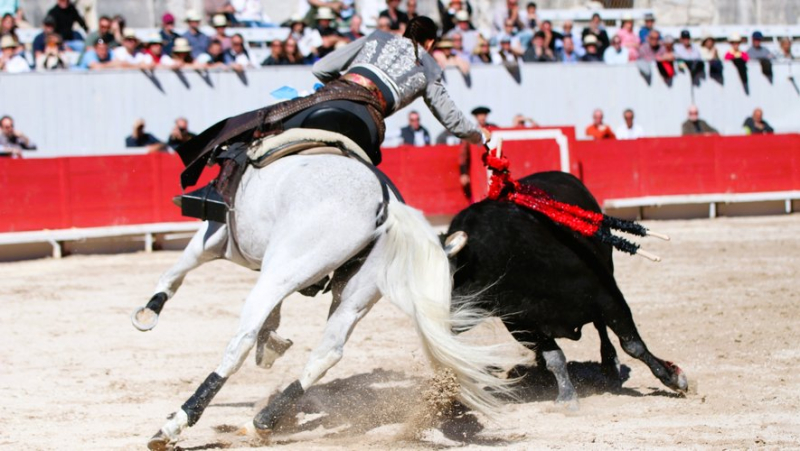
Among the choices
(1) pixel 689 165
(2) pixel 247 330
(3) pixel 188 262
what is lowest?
(1) pixel 689 165

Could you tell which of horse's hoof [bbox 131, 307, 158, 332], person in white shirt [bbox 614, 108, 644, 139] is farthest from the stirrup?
person in white shirt [bbox 614, 108, 644, 139]

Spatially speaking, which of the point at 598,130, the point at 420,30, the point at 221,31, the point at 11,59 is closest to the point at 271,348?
the point at 420,30

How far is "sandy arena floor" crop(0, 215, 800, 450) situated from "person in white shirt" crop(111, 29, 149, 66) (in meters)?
3.17

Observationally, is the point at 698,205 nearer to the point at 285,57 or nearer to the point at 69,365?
the point at 285,57

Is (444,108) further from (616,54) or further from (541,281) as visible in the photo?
(616,54)

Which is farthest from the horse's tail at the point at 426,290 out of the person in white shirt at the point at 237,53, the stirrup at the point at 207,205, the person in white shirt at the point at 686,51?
the person in white shirt at the point at 686,51

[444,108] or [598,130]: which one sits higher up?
[444,108]

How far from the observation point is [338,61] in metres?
5.02

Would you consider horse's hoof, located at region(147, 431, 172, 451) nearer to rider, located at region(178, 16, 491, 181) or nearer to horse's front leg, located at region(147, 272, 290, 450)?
horse's front leg, located at region(147, 272, 290, 450)

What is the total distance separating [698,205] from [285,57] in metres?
5.54

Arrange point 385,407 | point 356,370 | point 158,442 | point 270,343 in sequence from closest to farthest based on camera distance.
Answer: point 158,442, point 270,343, point 385,407, point 356,370

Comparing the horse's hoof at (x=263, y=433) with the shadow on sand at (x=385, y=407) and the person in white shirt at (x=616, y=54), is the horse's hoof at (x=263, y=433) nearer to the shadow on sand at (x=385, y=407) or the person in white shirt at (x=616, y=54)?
the shadow on sand at (x=385, y=407)

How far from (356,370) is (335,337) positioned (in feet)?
5.71

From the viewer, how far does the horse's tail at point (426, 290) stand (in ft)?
14.8
